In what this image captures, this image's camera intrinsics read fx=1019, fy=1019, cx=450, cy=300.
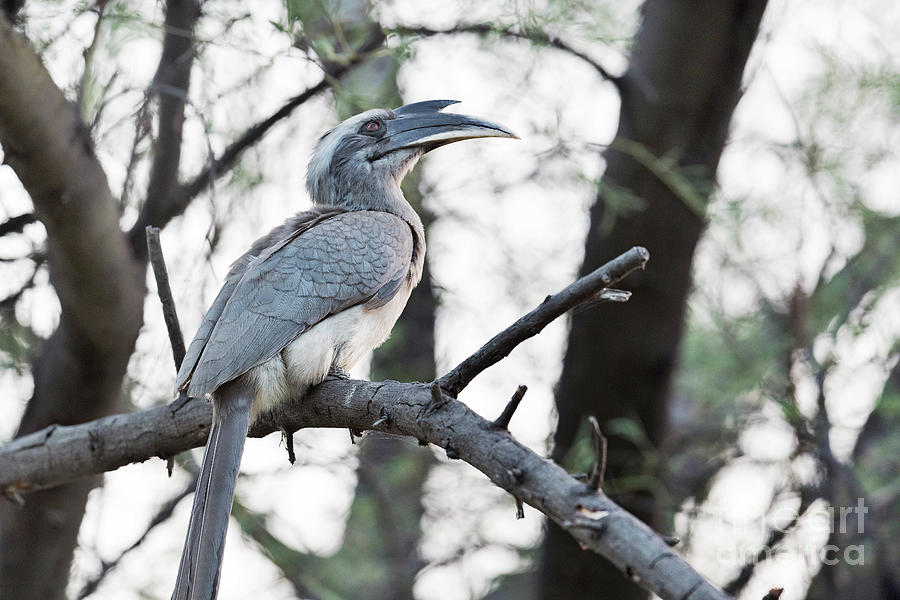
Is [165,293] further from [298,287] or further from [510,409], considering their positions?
[510,409]

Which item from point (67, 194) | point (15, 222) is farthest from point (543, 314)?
point (15, 222)

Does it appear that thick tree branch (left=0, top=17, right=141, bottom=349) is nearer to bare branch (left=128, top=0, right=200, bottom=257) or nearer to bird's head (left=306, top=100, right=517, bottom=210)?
bare branch (left=128, top=0, right=200, bottom=257)

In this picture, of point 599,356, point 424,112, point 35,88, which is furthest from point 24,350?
point 599,356

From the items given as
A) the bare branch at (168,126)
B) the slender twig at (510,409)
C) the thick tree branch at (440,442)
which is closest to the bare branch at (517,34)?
the bare branch at (168,126)

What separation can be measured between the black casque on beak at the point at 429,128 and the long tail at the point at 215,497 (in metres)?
1.39

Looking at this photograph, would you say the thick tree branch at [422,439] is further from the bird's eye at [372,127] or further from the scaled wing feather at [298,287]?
the bird's eye at [372,127]

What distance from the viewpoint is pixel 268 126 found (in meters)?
4.16

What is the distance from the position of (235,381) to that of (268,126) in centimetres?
149

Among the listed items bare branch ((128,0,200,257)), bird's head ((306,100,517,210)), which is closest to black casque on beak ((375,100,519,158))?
bird's head ((306,100,517,210))

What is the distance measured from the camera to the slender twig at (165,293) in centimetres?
298

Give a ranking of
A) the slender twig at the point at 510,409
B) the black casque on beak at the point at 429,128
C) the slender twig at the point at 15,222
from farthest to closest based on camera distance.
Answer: the black casque on beak at the point at 429,128 < the slender twig at the point at 15,222 < the slender twig at the point at 510,409

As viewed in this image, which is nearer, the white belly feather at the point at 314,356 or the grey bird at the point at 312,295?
the grey bird at the point at 312,295

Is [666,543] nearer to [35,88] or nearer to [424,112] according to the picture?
[35,88]

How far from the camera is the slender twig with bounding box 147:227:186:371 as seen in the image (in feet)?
9.77
